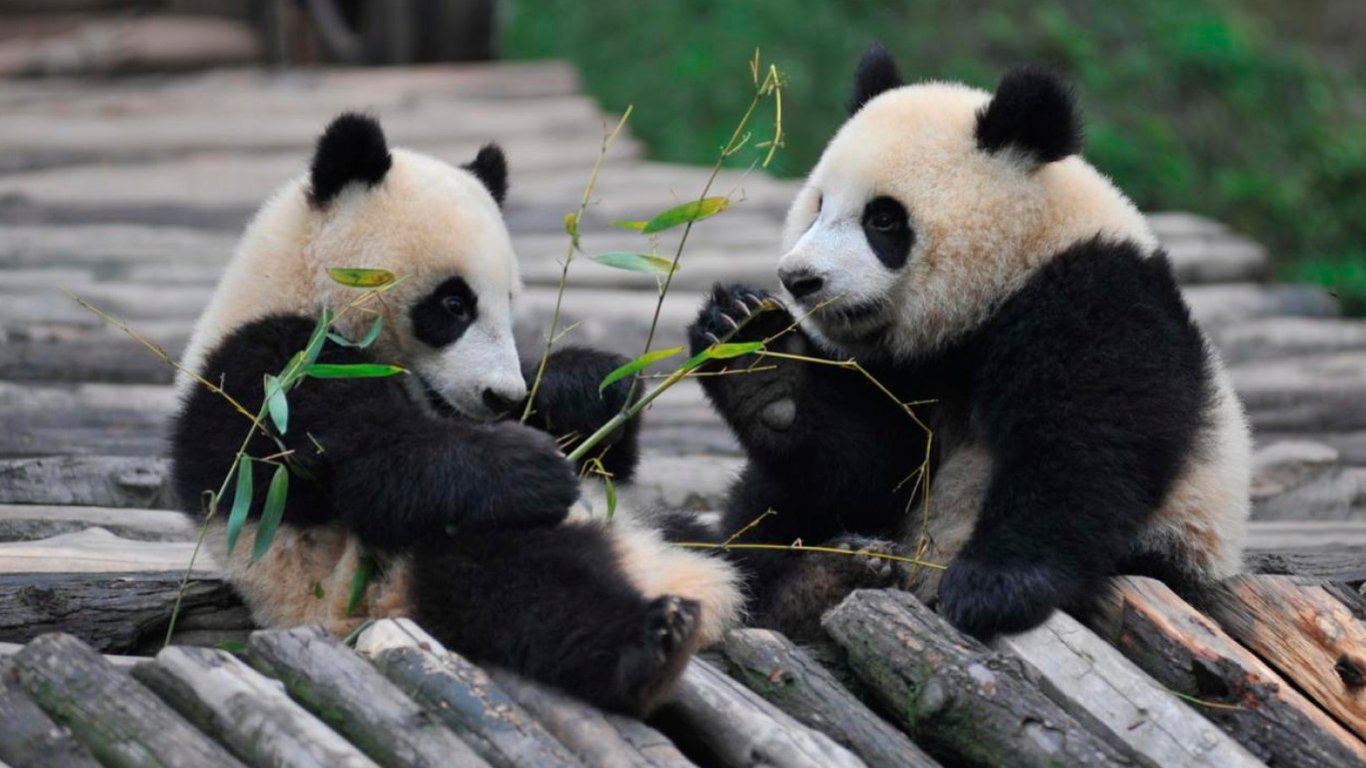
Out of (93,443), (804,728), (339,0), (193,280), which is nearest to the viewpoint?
(804,728)

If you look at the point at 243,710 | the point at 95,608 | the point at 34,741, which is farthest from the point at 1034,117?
the point at 34,741

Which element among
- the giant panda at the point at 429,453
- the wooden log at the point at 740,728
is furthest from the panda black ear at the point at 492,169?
the wooden log at the point at 740,728

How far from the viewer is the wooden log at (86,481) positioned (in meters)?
4.03

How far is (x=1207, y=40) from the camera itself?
35.2 ft

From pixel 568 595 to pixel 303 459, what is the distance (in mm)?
588

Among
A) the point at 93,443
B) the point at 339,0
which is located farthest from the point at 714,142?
the point at 93,443

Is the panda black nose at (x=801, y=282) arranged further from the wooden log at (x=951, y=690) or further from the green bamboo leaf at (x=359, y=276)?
the green bamboo leaf at (x=359, y=276)

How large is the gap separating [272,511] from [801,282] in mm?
1142

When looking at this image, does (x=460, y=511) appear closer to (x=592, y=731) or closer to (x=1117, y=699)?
(x=592, y=731)

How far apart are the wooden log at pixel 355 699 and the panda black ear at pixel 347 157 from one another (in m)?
1.12

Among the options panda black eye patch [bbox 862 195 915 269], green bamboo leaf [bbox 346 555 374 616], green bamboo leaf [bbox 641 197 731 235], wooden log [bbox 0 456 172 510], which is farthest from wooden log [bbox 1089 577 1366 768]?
wooden log [bbox 0 456 172 510]

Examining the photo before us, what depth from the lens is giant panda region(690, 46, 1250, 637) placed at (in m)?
3.22

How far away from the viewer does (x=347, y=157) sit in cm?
359

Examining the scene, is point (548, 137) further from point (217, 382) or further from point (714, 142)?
point (217, 382)
